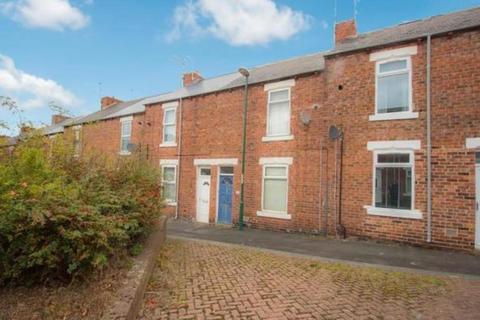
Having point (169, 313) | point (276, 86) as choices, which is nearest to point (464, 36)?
point (276, 86)

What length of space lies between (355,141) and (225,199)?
6115 millimetres

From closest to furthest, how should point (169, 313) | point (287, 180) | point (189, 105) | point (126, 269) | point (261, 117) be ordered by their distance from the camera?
point (169, 313), point (126, 269), point (287, 180), point (261, 117), point (189, 105)

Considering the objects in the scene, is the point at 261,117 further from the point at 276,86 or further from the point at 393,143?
the point at 393,143

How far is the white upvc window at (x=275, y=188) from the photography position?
11.7m

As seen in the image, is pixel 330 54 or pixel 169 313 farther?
pixel 330 54

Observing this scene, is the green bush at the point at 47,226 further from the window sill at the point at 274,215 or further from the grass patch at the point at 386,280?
the window sill at the point at 274,215

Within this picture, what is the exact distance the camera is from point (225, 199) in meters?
13.5

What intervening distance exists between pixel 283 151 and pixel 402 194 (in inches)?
172

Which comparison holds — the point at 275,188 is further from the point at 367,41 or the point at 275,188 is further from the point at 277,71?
the point at 367,41

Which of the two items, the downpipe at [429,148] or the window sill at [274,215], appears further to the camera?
the window sill at [274,215]

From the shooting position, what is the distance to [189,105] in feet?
49.7

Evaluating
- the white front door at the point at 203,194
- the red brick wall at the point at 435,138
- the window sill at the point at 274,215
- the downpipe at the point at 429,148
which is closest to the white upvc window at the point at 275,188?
the window sill at the point at 274,215

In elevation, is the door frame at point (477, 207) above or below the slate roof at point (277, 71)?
below

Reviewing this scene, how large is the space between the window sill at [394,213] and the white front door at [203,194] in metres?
7.08
